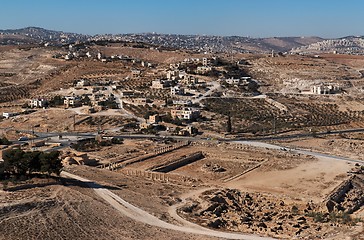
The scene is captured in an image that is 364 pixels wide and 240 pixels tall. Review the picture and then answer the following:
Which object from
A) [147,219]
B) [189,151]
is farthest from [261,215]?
[189,151]

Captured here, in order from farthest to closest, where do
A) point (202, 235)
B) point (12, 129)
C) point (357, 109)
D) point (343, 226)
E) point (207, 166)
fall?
point (357, 109), point (12, 129), point (207, 166), point (343, 226), point (202, 235)

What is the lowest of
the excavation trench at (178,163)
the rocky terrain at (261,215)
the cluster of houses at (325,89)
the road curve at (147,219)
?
the excavation trench at (178,163)

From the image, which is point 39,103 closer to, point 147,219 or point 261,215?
point 261,215

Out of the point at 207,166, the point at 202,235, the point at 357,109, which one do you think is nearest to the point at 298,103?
the point at 357,109

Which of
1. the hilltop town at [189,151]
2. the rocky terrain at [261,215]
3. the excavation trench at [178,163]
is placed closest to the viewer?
the hilltop town at [189,151]

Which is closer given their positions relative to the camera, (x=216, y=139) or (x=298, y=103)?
(x=216, y=139)

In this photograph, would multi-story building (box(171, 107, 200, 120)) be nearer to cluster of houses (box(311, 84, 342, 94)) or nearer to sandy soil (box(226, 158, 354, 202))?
sandy soil (box(226, 158, 354, 202))

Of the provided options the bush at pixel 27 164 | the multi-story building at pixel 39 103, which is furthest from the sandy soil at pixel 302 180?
the multi-story building at pixel 39 103

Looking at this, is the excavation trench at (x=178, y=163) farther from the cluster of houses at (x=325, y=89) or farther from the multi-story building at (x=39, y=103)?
the cluster of houses at (x=325, y=89)

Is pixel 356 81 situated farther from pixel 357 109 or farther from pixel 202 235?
pixel 202 235
